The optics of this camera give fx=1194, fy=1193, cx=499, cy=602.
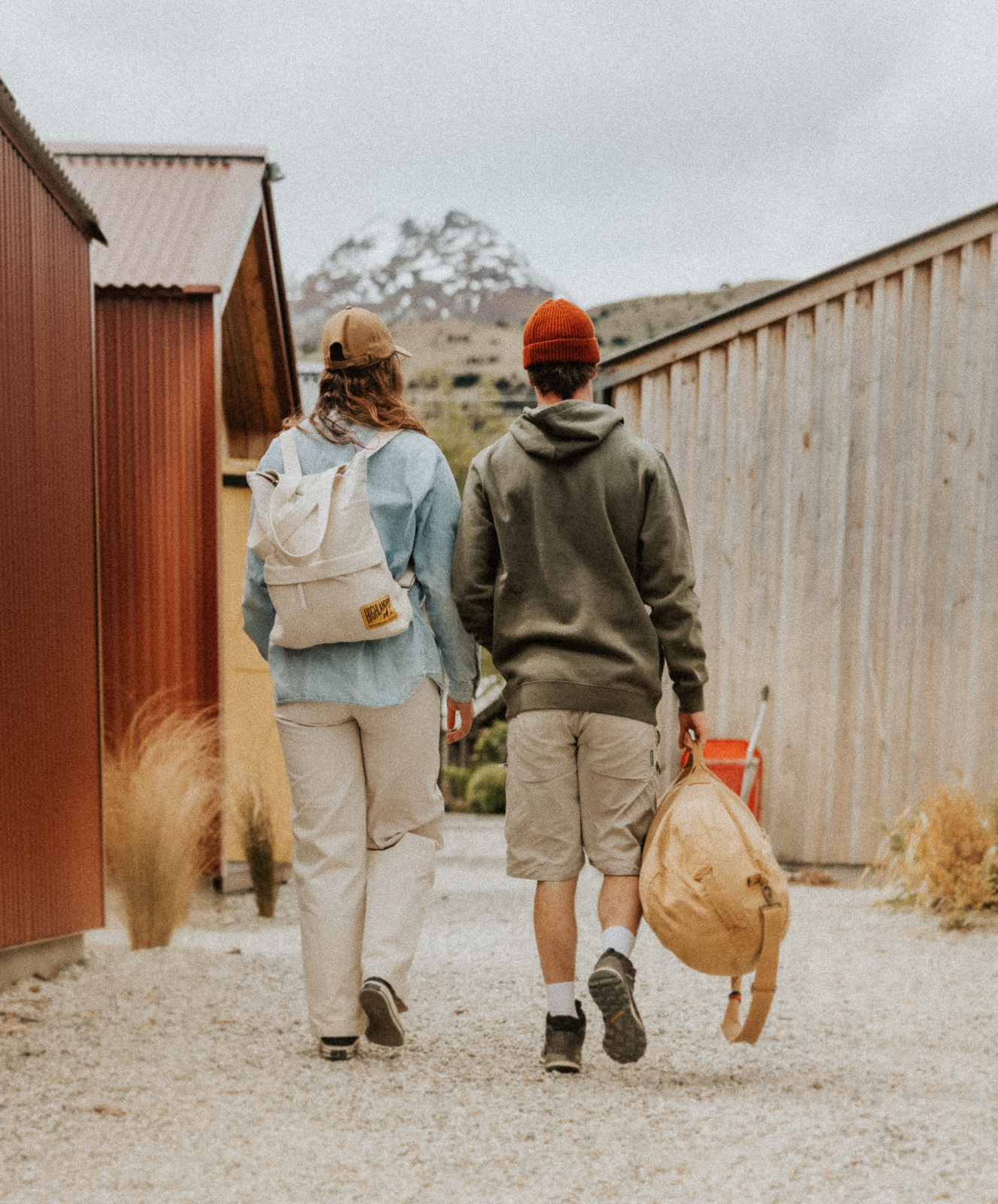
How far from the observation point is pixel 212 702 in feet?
20.2

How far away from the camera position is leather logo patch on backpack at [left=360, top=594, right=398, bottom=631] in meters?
2.87

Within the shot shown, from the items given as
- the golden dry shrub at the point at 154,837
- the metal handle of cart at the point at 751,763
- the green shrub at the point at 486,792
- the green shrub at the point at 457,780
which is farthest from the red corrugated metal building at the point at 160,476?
the green shrub at the point at 457,780

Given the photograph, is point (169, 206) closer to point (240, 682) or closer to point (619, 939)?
point (240, 682)

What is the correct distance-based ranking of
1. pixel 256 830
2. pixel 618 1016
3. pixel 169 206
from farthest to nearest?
pixel 169 206 → pixel 256 830 → pixel 618 1016

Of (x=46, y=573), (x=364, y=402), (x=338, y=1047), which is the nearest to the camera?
(x=338, y=1047)

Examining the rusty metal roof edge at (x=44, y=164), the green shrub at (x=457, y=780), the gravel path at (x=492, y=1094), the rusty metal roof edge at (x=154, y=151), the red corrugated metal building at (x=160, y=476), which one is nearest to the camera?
→ the gravel path at (x=492, y=1094)

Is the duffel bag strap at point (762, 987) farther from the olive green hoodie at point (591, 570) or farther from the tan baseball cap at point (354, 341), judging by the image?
the tan baseball cap at point (354, 341)

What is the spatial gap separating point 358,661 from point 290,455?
56 centimetres

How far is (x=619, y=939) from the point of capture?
280cm

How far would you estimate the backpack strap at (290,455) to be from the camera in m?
3.00

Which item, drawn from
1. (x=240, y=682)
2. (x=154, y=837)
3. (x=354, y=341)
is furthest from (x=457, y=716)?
(x=240, y=682)

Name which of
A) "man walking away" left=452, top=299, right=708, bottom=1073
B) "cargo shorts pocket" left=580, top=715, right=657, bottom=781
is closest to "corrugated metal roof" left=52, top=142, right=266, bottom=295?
"man walking away" left=452, top=299, right=708, bottom=1073

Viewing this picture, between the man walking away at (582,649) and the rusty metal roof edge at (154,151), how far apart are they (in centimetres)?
510

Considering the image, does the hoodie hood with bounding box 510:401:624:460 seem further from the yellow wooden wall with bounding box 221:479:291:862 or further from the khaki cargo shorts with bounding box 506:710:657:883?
the yellow wooden wall with bounding box 221:479:291:862
